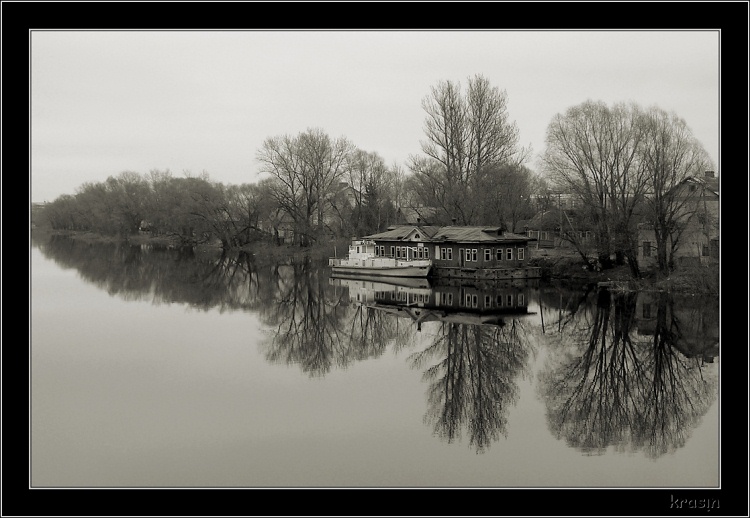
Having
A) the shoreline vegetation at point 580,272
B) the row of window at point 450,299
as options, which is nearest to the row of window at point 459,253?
the shoreline vegetation at point 580,272

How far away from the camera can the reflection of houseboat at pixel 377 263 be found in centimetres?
3475

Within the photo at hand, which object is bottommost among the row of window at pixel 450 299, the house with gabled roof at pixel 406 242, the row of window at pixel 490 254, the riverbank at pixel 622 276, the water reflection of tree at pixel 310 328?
the water reflection of tree at pixel 310 328

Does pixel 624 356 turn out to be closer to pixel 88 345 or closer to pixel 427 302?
pixel 427 302

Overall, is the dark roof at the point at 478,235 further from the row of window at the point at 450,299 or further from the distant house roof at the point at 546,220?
the row of window at the point at 450,299

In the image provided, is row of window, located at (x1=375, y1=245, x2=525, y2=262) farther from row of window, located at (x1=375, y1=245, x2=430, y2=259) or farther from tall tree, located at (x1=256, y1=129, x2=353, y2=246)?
tall tree, located at (x1=256, y1=129, x2=353, y2=246)

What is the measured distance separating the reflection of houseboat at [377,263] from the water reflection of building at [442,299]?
0.63 metres

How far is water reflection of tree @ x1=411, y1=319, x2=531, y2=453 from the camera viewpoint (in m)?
10.9

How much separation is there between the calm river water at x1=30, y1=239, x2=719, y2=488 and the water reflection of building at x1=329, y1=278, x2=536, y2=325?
249 millimetres

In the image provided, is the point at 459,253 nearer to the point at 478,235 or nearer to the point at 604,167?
the point at 478,235

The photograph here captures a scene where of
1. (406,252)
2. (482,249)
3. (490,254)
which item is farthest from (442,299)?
(406,252)

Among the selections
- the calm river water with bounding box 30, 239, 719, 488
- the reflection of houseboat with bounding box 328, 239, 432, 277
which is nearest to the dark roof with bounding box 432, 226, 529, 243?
the reflection of houseboat with bounding box 328, 239, 432, 277

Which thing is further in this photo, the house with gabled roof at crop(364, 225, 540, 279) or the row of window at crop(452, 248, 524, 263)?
the row of window at crop(452, 248, 524, 263)

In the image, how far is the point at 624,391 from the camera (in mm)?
13000

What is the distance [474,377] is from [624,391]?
2.95 metres
